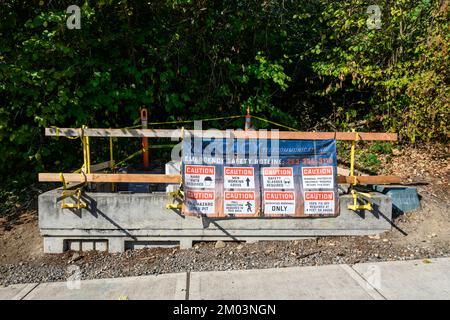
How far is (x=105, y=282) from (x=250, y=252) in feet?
6.23

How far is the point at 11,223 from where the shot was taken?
6723mm

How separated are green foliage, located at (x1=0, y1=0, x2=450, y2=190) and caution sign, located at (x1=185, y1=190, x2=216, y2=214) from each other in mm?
3118

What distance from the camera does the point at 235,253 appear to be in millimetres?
5574

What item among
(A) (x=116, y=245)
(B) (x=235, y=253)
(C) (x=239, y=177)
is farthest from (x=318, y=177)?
(A) (x=116, y=245)

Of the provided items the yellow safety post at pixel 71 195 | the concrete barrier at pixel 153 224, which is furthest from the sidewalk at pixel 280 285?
the yellow safety post at pixel 71 195

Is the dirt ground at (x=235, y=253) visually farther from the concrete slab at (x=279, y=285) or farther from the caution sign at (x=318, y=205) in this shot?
the caution sign at (x=318, y=205)

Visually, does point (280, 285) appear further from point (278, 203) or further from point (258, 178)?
point (258, 178)

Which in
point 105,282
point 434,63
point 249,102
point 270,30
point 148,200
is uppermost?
point 270,30

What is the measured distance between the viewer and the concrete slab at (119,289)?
4406 millimetres

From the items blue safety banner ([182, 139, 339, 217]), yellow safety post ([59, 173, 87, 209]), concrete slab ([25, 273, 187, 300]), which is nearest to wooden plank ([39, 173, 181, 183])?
yellow safety post ([59, 173, 87, 209])

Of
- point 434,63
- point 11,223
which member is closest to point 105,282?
point 11,223

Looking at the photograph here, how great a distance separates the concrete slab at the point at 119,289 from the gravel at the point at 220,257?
25cm

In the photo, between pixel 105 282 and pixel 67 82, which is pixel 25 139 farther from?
pixel 105 282

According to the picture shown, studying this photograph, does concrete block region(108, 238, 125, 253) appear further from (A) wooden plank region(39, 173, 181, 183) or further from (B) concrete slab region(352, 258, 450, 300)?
(B) concrete slab region(352, 258, 450, 300)
